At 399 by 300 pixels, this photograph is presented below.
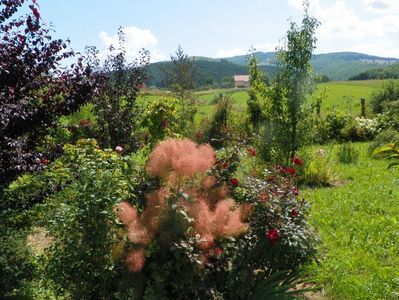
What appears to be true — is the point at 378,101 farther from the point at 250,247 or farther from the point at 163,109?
the point at 250,247

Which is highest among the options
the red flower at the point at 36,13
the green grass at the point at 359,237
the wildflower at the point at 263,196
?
the red flower at the point at 36,13

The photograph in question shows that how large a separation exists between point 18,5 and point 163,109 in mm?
3789

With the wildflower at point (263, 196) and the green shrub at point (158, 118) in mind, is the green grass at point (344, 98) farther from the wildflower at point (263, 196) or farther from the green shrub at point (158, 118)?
the wildflower at point (263, 196)

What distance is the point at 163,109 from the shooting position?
27.8 ft

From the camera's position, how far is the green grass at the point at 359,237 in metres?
4.30

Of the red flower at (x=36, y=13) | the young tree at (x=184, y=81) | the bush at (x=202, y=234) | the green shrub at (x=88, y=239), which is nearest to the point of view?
the bush at (x=202, y=234)

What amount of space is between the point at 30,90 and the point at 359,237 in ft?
15.0

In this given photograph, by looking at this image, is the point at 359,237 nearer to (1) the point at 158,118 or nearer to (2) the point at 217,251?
(2) the point at 217,251

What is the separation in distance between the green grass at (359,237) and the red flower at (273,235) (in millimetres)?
952

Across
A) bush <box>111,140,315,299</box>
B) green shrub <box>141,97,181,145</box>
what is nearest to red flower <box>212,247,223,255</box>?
bush <box>111,140,315,299</box>

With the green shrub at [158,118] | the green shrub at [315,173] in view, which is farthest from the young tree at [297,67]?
the green shrub at [158,118]

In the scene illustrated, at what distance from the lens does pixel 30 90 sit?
17.3 ft

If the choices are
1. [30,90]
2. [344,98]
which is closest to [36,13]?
[30,90]

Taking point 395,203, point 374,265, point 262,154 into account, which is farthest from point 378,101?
point 374,265
